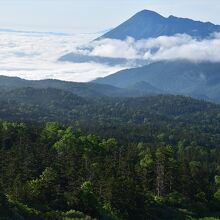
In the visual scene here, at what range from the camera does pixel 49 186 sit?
3536 inches

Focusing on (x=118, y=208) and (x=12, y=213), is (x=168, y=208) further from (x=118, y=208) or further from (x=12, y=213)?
(x=12, y=213)

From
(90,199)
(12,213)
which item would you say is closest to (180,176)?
(90,199)

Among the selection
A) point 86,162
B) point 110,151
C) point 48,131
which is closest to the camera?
point 86,162

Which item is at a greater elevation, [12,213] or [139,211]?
[12,213]

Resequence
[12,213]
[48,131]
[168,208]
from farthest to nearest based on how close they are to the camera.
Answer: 1. [48,131]
2. [168,208]
3. [12,213]

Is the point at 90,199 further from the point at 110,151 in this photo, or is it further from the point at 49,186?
the point at 110,151

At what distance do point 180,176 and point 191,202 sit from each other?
7387 millimetres

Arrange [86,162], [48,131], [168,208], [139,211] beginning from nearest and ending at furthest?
[139,211]
[168,208]
[86,162]
[48,131]

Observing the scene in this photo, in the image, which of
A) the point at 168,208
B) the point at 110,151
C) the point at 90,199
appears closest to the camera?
the point at 90,199

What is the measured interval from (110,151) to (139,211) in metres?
46.8

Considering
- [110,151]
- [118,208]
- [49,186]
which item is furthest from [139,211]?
[110,151]

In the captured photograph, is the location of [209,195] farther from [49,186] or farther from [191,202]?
[49,186]

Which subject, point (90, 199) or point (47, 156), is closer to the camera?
point (90, 199)

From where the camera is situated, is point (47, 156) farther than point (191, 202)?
No
